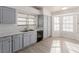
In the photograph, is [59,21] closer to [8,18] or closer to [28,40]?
[28,40]

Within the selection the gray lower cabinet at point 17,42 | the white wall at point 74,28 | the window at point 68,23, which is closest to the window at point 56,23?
the white wall at point 74,28

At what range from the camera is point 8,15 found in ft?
10.1

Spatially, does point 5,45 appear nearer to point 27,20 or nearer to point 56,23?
point 27,20

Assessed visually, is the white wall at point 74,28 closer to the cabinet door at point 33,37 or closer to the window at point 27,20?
the window at point 27,20

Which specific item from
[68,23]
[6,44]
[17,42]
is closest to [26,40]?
[17,42]

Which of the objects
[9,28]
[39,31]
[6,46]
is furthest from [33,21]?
[6,46]

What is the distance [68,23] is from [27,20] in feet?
9.70

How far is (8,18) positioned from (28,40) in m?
1.42

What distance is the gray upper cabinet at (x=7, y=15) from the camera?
2.84m

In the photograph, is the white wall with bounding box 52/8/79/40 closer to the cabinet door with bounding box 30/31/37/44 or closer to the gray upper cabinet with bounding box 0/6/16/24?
the cabinet door with bounding box 30/31/37/44

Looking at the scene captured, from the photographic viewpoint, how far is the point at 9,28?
352 centimetres

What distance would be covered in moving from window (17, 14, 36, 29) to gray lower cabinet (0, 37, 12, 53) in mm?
1611

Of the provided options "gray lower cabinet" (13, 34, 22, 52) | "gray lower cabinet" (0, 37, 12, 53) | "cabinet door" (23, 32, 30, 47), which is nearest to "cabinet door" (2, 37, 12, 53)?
"gray lower cabinet" (0, 37, 12, 53)
